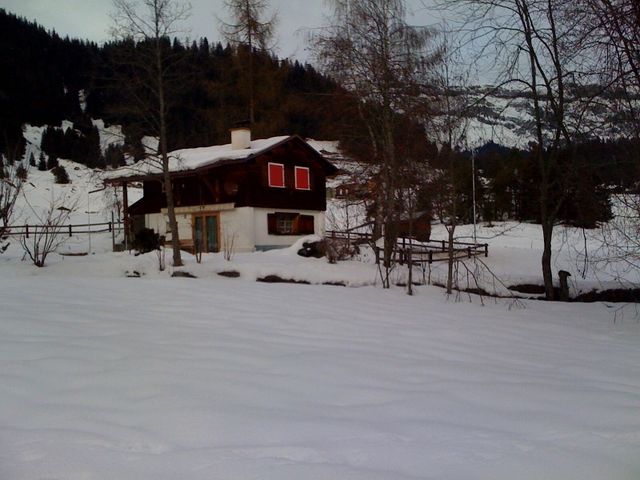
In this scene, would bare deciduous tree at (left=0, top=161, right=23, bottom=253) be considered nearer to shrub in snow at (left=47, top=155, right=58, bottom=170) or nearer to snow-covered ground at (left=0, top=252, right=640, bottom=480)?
snow-covered ground at (left=0, top=252, right=640, bottom=480)

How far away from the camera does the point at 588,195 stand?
1173 centimetres

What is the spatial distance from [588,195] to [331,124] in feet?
28.8

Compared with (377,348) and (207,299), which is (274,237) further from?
(377,348)

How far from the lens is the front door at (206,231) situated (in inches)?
930

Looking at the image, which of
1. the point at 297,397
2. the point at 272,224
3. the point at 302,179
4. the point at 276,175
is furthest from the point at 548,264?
the point at 302,179

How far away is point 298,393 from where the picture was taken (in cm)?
348

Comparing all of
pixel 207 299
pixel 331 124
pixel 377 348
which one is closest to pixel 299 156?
pixel 331 124

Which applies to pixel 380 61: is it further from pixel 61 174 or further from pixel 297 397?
pixel 61 174

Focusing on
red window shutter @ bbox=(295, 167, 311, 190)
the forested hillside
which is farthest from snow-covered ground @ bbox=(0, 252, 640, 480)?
red window shutter @ bbox=(295, 167, 311, 190)

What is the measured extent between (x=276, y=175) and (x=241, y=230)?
132 inches

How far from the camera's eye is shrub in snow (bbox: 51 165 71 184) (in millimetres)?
43781

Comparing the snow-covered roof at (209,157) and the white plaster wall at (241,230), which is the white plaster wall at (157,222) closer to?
the snow-covered roof at (209,157)

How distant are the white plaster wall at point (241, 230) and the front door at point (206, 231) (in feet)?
1.95

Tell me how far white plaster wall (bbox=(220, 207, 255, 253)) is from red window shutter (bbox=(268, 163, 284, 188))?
2.01 meters
